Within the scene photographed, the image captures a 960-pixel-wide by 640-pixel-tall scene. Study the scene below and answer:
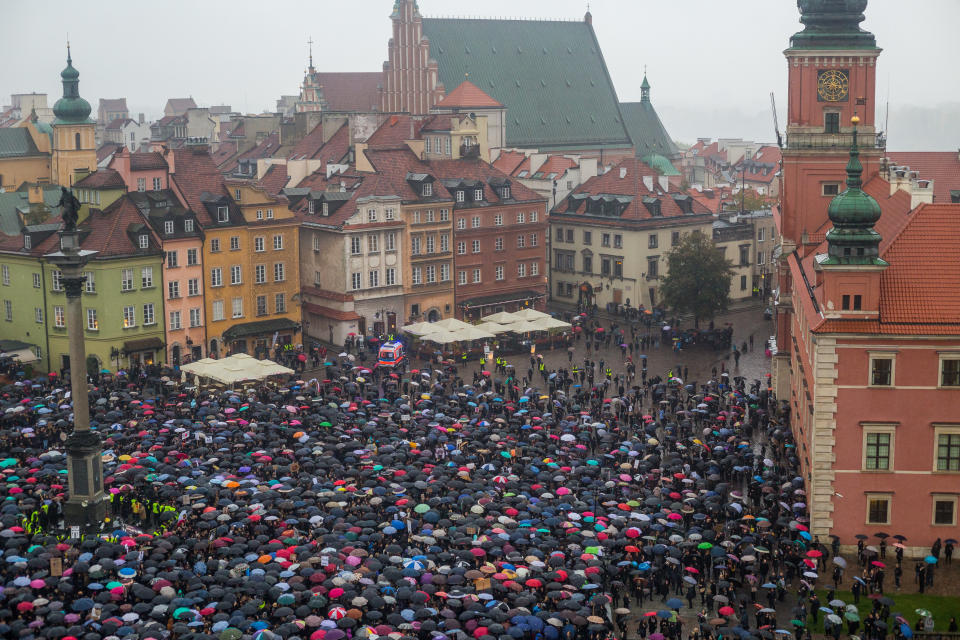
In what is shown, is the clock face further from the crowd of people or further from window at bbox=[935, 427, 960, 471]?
window at bbox=[935, 427, 960, 471]

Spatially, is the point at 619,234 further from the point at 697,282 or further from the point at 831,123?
the point at 831,123

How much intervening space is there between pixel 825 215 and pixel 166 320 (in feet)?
138

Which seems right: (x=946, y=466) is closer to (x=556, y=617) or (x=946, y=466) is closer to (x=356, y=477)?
(x=556, y=617)

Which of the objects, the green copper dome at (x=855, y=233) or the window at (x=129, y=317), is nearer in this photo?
the green copper dome at (x=855, y=233)

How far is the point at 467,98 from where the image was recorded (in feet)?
394

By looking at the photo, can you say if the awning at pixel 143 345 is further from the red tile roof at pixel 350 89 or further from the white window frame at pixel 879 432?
the red tile roof at pixel 350 89

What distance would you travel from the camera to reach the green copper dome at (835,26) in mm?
67688

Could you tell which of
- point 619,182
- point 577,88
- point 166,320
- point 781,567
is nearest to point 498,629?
point 781,567

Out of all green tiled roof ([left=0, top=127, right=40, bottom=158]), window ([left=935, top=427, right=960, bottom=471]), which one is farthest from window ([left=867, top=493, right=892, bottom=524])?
green tiled roof ([left=0, top=127, right=40, bottom=158])

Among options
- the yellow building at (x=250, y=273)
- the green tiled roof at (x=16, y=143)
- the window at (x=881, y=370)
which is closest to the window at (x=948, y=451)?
the window at (x=881, y=370)

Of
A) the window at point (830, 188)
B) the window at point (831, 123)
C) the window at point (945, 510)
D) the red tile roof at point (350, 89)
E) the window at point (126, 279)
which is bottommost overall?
the window at point (945, 510)

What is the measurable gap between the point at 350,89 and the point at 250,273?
82192mm

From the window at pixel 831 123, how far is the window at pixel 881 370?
2497 centimetres

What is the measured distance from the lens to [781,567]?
46188mm
